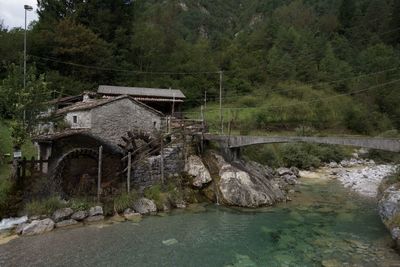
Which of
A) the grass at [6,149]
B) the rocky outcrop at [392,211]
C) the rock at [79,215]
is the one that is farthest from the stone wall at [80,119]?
the rocky outcrop at [392,211]

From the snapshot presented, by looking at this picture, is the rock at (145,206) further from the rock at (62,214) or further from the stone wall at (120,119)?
the stone wall at (120,119)

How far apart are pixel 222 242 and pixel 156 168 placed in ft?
27.3

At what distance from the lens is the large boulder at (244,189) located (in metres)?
20.0

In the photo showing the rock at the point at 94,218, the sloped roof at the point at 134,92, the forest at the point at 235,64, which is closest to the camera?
the rock at the point at 94,218

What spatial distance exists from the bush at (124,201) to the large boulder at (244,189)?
18.5 feet

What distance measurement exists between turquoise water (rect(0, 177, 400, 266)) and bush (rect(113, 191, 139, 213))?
169cm

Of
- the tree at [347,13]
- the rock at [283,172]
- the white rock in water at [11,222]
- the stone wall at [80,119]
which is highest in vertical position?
the tree at [347,13]

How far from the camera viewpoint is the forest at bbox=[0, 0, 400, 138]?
34875 mm

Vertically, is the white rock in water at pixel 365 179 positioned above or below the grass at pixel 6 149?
below

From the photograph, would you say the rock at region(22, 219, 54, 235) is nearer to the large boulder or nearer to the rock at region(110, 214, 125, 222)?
the rock at region(110, 214, 125, 222)

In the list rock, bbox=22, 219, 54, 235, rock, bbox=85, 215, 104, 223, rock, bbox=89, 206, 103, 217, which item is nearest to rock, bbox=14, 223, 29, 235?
rock, bbox=22, 219, 54, 235

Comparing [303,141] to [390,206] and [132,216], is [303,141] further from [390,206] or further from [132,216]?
[132,216]

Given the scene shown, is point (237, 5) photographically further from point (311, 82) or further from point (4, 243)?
point (4, 243)

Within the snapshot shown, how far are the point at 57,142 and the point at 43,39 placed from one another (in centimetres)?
2098
